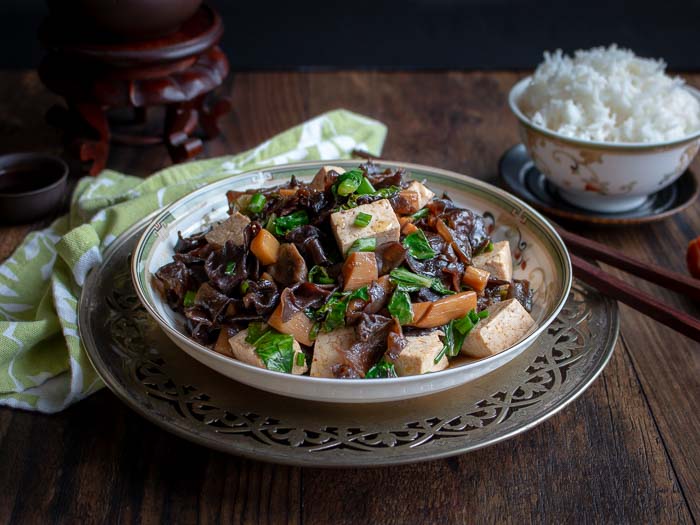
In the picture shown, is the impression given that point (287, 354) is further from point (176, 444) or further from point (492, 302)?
point (492, 302)

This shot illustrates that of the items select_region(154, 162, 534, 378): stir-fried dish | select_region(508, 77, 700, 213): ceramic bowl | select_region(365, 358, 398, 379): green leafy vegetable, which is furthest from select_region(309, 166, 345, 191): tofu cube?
select_region(508, 77, 700, 213): ceramic bowl

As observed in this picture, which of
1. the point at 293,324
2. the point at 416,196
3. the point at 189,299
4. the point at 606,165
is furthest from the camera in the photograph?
the point at 606,165

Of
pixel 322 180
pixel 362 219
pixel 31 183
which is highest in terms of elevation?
pixel 362 219

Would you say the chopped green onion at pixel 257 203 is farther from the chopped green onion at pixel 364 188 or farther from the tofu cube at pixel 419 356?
the tofu cube at pixel 419 356

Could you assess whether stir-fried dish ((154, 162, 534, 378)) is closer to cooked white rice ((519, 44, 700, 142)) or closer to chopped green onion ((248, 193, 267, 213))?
chopped green onion ((248, 193, 267, 213))

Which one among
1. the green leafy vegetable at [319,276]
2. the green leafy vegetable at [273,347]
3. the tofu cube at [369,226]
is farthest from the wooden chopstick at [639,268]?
the green leafy vegetable at [273,347]

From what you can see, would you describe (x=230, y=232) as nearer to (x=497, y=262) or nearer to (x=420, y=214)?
(x=420, y=214)

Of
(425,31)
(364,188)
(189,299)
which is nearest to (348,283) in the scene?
(364,188)
